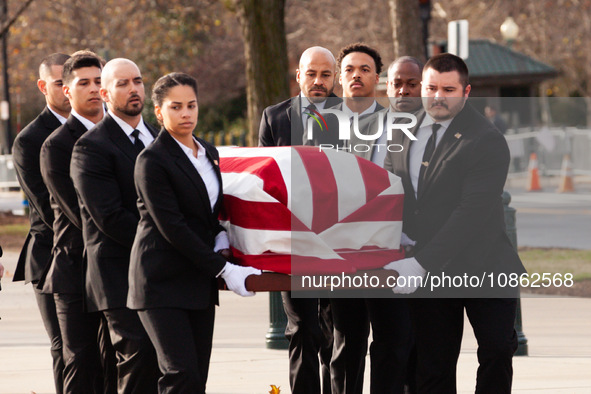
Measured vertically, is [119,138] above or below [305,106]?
below

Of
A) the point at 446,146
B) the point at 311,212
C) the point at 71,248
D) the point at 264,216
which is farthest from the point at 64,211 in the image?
the point at 446,146

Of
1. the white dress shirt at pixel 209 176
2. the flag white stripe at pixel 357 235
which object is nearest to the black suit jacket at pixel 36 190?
the white dress shirt at pixel 209 176

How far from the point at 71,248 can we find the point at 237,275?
1.26 metres

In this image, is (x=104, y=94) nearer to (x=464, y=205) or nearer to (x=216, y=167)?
(x=216, y=167)

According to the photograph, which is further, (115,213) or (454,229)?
(115,213)

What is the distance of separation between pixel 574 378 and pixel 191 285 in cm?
341

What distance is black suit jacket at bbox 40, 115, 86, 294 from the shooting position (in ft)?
18.9

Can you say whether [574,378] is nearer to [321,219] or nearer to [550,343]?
[550,343]

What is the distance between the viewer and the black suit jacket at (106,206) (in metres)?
5.39

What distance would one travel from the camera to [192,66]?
41.3 metres

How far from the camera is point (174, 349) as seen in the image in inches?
199

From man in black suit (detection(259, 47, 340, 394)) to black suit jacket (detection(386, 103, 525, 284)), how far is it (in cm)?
104

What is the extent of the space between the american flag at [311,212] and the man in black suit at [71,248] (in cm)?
93

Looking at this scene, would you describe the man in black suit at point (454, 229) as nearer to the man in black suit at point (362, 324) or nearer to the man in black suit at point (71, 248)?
the man in black suit at point (362, 324)
